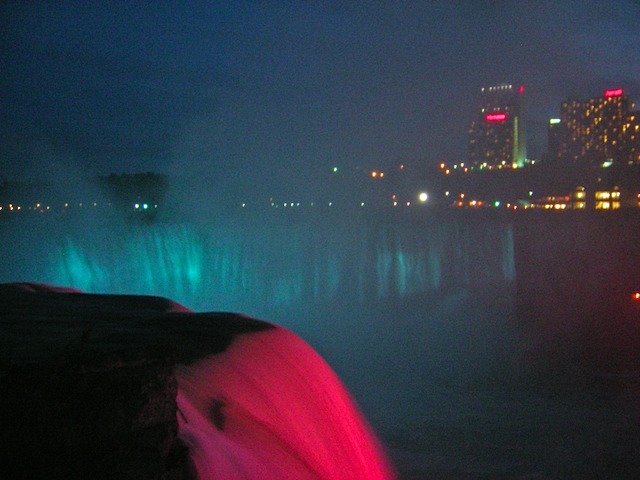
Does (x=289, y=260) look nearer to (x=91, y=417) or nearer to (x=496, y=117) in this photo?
(x=91, y=417)

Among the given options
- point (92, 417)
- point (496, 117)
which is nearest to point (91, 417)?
point (92, 417)

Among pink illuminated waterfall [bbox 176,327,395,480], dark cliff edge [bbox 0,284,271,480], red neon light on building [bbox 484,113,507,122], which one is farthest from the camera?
red neon light on building [bbox 484,113,507,122]

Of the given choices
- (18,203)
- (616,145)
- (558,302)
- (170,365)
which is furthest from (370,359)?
(616,145)

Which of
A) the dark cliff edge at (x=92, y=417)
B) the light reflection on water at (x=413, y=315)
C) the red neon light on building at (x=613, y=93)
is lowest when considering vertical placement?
the light reflection on water at (x=413, y=315)

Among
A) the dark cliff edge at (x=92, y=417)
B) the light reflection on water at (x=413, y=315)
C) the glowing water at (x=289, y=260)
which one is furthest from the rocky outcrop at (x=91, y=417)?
the glowing water at (x=289, y=260)

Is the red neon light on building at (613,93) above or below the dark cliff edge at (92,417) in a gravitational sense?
above

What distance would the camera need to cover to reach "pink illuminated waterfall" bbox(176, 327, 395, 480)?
13.2 feet

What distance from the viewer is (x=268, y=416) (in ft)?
17.4

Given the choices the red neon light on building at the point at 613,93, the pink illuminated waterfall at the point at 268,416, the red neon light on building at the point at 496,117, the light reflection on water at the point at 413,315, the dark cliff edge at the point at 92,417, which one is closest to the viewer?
the dark cliff edge at the point at 92,417

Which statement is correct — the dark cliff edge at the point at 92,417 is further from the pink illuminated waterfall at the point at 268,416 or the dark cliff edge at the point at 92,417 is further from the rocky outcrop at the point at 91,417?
the pink illuminated waterfall at the point at 268,416

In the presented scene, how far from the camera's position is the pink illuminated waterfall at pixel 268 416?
4.03 m

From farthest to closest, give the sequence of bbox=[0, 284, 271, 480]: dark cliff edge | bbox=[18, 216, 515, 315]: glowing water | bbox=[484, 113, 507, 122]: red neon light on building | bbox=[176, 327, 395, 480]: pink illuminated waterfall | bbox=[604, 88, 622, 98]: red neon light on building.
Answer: bbox=[484, 113, 507, 122]: red neon light on building < bbox=[604, 88, 622, 98]: red neon light on building < bbox=[18, 216, 515, 315]: glowing water < bbox=[176, 327, 395, 480]: pink illuminated waterfall < bbox=[0, 284, 271, 480]: dark cliff edge

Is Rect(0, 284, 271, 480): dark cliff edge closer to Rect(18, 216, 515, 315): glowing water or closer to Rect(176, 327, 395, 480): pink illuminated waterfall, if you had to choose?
Rect(176, 327, 395, 480): pink illuminated waterfall

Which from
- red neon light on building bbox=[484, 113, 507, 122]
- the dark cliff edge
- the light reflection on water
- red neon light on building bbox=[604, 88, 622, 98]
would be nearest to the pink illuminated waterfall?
the dark cliff edge
